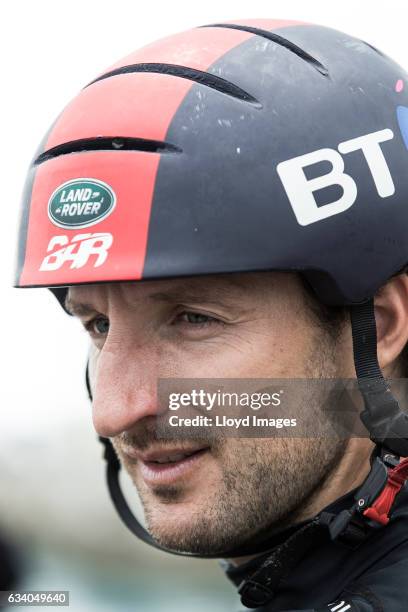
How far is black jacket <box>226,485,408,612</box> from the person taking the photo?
205 centimetres

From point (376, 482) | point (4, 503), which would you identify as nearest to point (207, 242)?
point (376, 482)

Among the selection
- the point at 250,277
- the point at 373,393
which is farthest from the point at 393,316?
the point at 250,277

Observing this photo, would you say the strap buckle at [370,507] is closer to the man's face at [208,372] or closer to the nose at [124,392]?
the man's face at [208,372]

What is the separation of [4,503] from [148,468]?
14.6 feet

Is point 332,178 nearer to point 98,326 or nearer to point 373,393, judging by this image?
point 373,393

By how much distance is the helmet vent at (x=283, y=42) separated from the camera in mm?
2437

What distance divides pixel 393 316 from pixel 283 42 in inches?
29.9

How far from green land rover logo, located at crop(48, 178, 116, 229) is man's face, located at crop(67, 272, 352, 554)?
19 centimetres

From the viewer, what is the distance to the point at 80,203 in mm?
2266

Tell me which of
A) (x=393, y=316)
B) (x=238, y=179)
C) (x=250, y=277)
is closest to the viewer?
(x=238, y=179)

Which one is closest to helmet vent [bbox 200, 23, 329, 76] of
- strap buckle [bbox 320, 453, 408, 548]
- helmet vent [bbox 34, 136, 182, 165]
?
helmet vent [bbox 34, 136, 182, 165]

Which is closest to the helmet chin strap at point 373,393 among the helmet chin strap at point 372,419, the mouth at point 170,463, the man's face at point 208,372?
the helmet chin strap at point 372,419

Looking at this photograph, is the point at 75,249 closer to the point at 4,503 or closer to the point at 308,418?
the point at 308,418

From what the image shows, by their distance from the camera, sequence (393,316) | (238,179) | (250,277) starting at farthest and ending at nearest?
(393,316) → (250,277) → (238,179)
